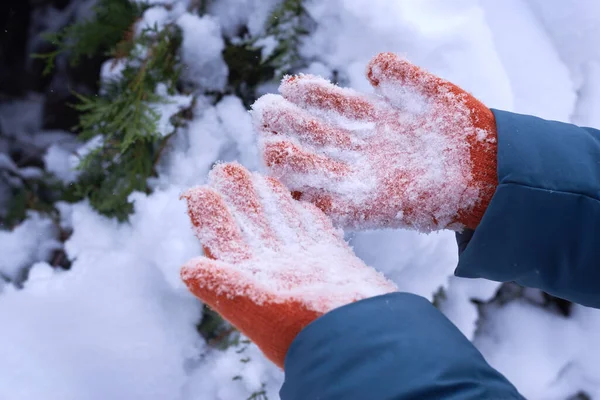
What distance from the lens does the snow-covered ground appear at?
5.66ft

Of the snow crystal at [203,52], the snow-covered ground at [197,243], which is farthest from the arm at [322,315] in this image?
the snow crystal at [203,52]

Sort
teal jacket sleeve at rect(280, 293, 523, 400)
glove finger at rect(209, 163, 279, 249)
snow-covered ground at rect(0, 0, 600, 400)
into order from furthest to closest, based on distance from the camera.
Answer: snow-covered ground at rect(0, 0, 600, 400)
glove finger at rect(209, 163, 279, 249)
teal jacket sleeve at rect(280, 293, 523, 400)

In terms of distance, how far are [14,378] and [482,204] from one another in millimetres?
1746

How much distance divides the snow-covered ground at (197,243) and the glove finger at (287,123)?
574 millimetres

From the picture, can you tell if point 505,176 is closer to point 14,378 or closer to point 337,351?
point 337,351

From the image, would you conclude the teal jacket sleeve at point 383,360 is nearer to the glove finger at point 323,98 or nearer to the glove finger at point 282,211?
the glove finger at point 282,211

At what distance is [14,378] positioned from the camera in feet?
5.58

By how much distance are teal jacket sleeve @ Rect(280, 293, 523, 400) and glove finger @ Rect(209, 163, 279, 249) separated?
28 centimetres

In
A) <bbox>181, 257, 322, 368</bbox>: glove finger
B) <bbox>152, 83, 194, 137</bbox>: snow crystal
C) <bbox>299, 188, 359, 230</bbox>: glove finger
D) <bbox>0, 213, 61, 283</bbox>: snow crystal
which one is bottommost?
<bbox>0, 213, 61, 283</bbox>: snow crystal

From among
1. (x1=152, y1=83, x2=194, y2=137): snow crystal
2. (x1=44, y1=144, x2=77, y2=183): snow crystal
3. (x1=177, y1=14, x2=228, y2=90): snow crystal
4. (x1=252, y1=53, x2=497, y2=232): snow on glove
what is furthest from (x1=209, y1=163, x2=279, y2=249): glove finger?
(x1=44, y1=144, x2=77, y2=183): snow crystal

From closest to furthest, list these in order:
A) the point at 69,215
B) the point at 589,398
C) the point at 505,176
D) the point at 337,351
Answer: the point at 337,351 → the point at 505,176 → the point at 69,215 → the point at 589,398

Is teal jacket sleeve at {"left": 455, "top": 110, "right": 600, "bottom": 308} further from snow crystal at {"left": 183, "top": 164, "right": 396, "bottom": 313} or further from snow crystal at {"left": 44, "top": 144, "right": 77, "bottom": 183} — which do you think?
snow crystal at {"left": 44, "top": 144, "right": 77, "bottom": 183}

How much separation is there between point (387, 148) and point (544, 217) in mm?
433

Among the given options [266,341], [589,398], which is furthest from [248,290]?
[589,398]
